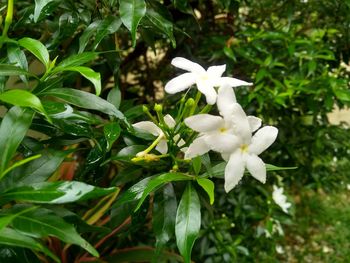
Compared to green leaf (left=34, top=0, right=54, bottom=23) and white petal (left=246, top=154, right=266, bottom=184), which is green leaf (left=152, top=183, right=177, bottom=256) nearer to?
white petal (left=246, top=154, right=266, bottom=184)

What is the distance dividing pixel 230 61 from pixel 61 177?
736 millimetres

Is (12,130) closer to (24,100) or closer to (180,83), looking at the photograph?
(24,100)

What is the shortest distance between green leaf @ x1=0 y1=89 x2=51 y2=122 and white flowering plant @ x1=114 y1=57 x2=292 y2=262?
20cm

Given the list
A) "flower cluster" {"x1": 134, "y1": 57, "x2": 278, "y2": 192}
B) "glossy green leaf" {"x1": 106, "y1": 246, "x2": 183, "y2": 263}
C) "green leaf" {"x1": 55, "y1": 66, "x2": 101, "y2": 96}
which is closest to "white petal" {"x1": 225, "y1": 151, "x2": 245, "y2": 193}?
"flower cluster" {"x1": 134, "y1": 57, "x2": 278, "y2": 192}

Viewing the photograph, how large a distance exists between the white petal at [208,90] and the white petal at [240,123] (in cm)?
4

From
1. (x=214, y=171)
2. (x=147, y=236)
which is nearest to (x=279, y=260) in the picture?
(x=147, y=236)

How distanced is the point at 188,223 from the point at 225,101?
7.9 inches

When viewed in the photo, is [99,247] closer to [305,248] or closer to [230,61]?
[230,61]

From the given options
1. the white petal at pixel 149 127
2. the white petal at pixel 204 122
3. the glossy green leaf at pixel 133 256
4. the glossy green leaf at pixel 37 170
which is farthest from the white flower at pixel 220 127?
the glossy green leaf at pixel 133 256

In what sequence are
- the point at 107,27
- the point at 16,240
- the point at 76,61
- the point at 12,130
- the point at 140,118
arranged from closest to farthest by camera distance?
the point at 16,240, the point at 12,130, the point at 76,61, the point at 107,27, the point at 140,118

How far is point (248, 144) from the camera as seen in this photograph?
665 mm

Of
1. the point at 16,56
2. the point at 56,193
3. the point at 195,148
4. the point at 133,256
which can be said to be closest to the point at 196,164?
the point at 195,148

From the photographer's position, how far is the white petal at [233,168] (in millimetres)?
659

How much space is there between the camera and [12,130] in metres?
0.59
